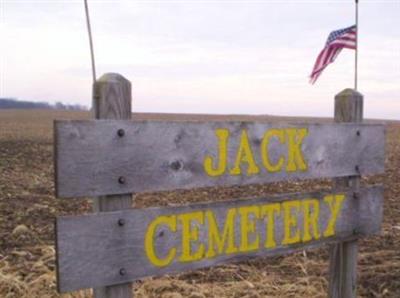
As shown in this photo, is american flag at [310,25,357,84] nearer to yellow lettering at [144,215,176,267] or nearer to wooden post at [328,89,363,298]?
wooden post at [328,89,363,298]

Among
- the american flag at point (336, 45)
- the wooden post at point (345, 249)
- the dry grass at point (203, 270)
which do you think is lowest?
the dry grass at point (203, 270)

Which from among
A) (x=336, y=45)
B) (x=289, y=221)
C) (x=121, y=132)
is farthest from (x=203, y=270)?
(x=336, y=45)

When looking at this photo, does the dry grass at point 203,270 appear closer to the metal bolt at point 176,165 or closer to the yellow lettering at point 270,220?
the yellow lettering at point 270,220

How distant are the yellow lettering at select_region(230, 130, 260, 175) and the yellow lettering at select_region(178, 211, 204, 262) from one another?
346 mm

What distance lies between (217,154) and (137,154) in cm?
51

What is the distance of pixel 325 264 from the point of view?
20.3 feet

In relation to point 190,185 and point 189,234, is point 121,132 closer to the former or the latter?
point 190,185

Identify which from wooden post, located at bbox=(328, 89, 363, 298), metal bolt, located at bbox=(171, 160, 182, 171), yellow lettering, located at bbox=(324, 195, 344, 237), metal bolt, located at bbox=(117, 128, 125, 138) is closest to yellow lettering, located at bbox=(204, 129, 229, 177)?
metal bolt, located at bbox=(171, 160, 182, 171)

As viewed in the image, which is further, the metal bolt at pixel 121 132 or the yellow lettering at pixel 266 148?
the yellow lettering at pixel 266 148

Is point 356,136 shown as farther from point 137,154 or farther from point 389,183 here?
point 389,183

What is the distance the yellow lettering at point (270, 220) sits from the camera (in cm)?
329

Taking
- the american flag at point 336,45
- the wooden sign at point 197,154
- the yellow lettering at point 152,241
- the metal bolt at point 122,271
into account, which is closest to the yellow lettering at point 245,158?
the wooden sign at point 197,154

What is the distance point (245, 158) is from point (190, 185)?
40 centimetres

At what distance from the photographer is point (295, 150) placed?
11.2 feet
